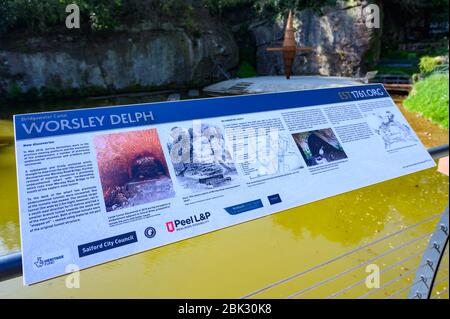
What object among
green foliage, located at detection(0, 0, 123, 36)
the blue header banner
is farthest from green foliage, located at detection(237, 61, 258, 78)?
the blue header banner

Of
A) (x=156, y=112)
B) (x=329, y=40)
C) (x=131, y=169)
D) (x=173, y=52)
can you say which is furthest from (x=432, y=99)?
(x=131, y=169)

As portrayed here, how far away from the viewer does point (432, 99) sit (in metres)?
7.20

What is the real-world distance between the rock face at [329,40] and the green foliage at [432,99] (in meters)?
2.10

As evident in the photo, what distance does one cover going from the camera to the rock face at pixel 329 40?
31.5ft

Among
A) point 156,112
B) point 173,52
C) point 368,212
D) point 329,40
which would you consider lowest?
point 368,212

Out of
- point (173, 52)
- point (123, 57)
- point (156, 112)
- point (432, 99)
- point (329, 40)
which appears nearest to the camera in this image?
point (156, 112)

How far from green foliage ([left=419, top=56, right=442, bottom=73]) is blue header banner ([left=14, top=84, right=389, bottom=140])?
8.73m

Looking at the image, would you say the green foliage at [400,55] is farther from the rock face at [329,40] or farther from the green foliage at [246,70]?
the green foliage at [246,70]

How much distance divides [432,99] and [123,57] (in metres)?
6.85

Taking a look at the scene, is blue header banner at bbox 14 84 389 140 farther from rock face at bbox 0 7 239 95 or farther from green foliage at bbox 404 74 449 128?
rock face at bbox 0 7 239 95

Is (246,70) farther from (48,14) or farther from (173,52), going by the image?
(48,14)

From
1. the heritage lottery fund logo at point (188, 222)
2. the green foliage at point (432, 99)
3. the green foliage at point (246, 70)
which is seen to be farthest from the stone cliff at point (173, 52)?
the heritage lottery fund logo at point (188, 222)
